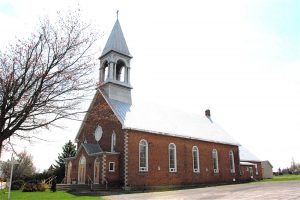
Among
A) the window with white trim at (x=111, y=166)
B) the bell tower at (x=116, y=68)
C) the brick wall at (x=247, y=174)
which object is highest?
the bell tower at (x=116, y=68)

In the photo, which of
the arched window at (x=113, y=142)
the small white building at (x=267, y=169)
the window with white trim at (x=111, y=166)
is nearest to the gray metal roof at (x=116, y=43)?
the arched window at (x=113, y=142)

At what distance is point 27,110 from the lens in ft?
35.3

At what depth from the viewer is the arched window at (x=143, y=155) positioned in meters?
29.0

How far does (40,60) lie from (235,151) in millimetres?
36557

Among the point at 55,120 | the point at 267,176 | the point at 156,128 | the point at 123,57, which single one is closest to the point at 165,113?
the point at 156,128

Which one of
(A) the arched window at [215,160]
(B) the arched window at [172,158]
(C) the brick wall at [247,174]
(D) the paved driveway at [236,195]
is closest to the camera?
(D) the paved driveway at [236,195]

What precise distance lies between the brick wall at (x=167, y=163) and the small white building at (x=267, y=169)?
18.6 metres

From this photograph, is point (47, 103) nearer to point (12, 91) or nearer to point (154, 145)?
point (12, 91)

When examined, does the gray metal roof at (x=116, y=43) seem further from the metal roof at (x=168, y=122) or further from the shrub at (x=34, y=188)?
the shrub at (x=34, y=188)

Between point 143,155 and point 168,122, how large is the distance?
6.74 metres

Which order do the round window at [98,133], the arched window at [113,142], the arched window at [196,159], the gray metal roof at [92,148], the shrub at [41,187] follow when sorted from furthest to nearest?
the arched window at [196,159] → the round window at [98,133] → the gray metal roof at [92,148] → the arched window at [113,142] → the shrub at [41,187]

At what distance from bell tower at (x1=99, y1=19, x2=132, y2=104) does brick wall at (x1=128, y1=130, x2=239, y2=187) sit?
19.3 ft

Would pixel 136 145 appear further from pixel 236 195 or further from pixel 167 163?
pixel 236 195

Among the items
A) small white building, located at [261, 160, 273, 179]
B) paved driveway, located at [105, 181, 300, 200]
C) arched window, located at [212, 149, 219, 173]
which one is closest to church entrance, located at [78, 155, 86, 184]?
paved driveway, located at [105, 181, 300, 200]
